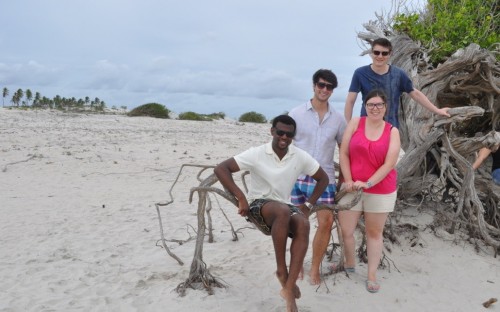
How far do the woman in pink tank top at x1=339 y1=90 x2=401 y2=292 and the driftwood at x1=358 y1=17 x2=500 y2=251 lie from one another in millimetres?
1660

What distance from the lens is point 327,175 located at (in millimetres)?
4125

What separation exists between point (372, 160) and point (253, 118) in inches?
1066

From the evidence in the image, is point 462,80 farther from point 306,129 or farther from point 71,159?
point 71,159

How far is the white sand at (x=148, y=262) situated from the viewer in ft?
15.1

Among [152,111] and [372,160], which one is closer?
[372,160]

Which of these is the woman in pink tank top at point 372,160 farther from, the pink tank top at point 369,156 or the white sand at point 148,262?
the white sand at point 148,262

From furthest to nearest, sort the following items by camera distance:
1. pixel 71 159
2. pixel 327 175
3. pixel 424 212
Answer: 1. pixel 71 159
2. pixel 424 212
3. pixel 327 175

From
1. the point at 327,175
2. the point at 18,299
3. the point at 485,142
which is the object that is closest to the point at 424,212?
the point at 485,142

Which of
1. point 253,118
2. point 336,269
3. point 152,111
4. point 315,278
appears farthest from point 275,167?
point 253,118

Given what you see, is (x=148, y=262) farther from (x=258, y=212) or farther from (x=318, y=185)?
(x=318, y=185)

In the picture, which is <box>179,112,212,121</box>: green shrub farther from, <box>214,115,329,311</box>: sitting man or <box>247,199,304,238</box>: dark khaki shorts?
<box>247,199,304,238</box>: dark khaki shorts

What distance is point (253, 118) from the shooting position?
31.1 meters

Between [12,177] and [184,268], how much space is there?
645cm

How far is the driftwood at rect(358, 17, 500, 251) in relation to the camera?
584cm
